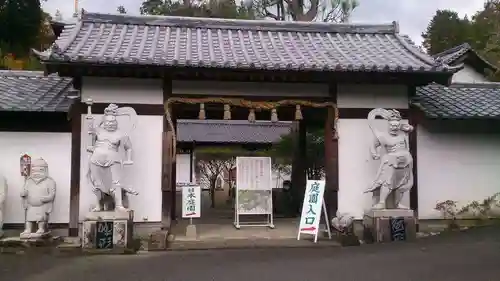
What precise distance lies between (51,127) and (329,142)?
5595 millimetres

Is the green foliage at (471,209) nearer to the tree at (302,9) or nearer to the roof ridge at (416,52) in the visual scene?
the roof ridge at (416,52)

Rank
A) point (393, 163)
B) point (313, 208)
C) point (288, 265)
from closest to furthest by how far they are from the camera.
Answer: point (288, 265), point (393, 163), point (313, 208)

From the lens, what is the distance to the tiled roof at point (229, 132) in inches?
791

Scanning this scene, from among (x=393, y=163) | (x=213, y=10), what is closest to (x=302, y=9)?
(x=213, y=10)

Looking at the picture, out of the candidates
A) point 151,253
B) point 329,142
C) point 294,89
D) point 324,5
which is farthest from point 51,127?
point 324,5

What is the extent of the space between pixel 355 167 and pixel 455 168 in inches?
95.6

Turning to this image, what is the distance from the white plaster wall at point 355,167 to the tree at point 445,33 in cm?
2177

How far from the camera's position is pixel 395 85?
1020 centimetres

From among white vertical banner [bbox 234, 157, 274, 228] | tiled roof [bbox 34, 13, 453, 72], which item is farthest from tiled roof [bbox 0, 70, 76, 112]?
white vertical banner [bbox 234, 157, 274, 228]

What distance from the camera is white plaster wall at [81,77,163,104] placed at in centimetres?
944

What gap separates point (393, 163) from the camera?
888 cm

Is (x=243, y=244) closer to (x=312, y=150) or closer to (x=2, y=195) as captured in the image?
(x=2, y=195)

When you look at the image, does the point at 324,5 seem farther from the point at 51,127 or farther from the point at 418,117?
the point at 51,127

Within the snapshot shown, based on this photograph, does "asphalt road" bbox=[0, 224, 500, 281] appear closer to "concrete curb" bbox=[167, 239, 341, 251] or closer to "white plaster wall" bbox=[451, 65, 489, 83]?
"concrete curb" bbox=[167, 239, 341, 251]
